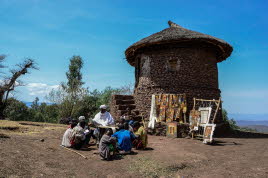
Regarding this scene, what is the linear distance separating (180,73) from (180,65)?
0.46m

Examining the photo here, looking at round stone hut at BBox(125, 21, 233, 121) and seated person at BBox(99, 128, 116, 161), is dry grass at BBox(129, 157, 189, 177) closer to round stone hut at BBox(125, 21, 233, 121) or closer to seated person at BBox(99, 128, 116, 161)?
seated person at BBox(99, 128, 116, 161)

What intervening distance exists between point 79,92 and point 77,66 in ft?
23.9

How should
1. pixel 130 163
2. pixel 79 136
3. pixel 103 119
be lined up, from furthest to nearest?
pixel 103 119 → pixel 79 136 → pixel 130 163

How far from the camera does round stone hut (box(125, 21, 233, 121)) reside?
38.2ft

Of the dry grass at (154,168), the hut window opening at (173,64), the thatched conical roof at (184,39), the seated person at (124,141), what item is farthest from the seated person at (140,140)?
the thatched conical roof at (184,39)

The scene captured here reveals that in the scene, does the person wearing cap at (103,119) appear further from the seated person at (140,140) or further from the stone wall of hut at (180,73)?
the stone wall of hut at (180,73)

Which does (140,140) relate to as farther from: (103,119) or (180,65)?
(180,65)

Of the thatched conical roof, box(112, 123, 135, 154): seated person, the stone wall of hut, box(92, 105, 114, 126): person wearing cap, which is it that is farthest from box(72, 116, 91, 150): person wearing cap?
the thatched conical roof

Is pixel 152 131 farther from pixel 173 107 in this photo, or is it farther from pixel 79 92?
pixel 79 92

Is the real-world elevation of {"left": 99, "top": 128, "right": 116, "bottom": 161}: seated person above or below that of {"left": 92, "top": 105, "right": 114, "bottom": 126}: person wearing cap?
below

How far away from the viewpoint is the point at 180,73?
11.9 meters

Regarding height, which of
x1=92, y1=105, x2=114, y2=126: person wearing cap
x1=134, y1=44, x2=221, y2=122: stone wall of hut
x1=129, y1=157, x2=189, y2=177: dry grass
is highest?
x1=134, y1=44, x2=221, y2=122: stone wall of hut

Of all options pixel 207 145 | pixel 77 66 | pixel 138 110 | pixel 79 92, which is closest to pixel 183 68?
pixel 138 110

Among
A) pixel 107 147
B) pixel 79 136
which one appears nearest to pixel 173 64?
pixel 79 136
